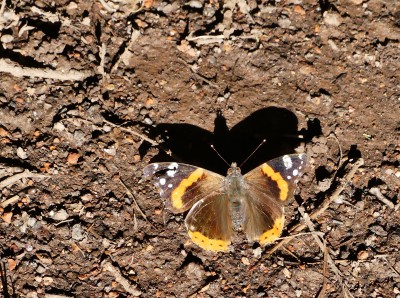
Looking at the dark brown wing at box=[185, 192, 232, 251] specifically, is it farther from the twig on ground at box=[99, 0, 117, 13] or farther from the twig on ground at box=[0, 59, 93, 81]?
the twig on ground at box=[99, 0, 117, 13]

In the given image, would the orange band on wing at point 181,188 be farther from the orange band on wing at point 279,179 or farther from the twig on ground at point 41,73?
the twig on ground at point 41,73

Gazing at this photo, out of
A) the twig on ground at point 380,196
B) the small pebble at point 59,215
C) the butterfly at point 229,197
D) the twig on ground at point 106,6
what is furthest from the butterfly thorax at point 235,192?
the twig on ground at point 106,6

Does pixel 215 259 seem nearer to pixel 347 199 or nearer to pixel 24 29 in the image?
pixel 347 199

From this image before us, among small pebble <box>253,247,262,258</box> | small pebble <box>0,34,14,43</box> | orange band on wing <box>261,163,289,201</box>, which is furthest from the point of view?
small pebble <box>0,34,14,43</box>

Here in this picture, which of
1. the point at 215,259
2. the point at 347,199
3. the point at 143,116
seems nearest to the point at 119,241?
the point at 215,259

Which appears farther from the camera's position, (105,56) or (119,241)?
(105,56)

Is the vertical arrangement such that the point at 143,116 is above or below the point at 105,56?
below

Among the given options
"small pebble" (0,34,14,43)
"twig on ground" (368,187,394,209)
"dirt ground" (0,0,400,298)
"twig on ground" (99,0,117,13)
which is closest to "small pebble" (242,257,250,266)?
"dirt ground" (0,0,400,298)
